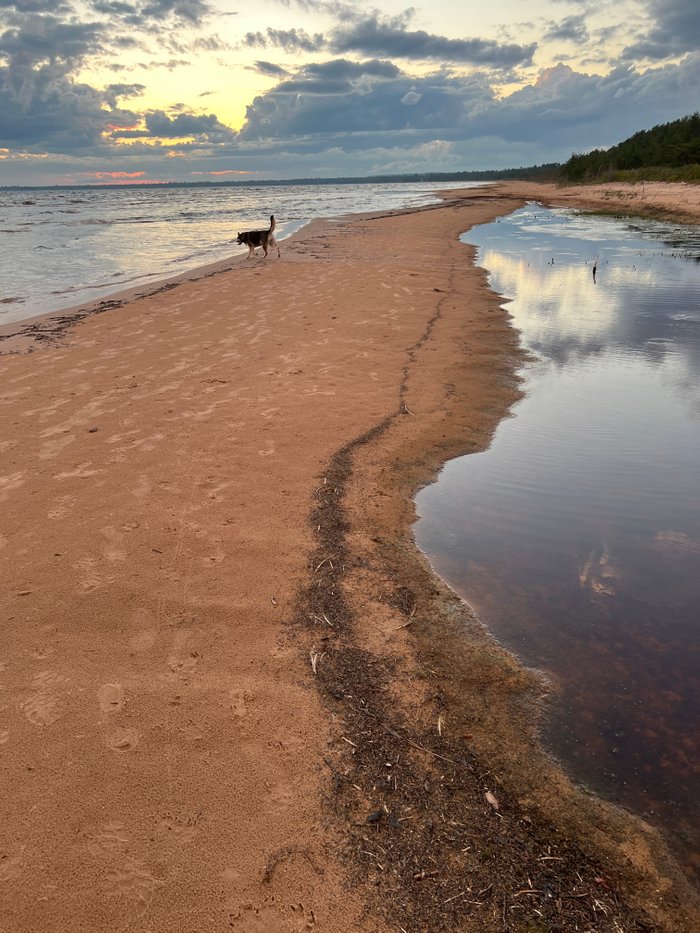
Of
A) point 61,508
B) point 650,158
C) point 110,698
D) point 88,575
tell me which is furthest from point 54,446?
point 650,158

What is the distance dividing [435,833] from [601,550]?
2960 mm

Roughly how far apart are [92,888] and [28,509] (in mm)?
3942

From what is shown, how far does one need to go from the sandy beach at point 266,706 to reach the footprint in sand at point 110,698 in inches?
0.8

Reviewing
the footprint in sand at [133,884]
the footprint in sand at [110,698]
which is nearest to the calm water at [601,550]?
the footprint in sand at [133,884]

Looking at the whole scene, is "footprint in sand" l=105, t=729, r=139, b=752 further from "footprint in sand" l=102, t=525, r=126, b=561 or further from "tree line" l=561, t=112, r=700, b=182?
"tree line" l=561, t=112, r=700, b=182

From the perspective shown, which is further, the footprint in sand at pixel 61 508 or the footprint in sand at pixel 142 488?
the footprint in sand at pixel 142 488

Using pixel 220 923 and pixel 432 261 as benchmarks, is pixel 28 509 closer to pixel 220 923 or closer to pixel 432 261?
pixel 220 923

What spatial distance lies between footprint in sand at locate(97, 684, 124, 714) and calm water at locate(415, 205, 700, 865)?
8.10 ft

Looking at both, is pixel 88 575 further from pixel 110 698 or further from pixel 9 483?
pixel 9 483

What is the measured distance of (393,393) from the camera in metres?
8.63

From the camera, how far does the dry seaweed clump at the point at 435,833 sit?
233 cm

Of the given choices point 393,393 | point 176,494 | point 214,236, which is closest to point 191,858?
point 176,494

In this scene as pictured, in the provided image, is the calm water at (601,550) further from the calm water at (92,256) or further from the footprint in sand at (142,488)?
the calm water at (92,256)

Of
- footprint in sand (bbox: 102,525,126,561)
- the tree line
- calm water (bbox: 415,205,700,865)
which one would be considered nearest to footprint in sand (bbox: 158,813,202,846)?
calm water (bbox: 415,205,700,865)
